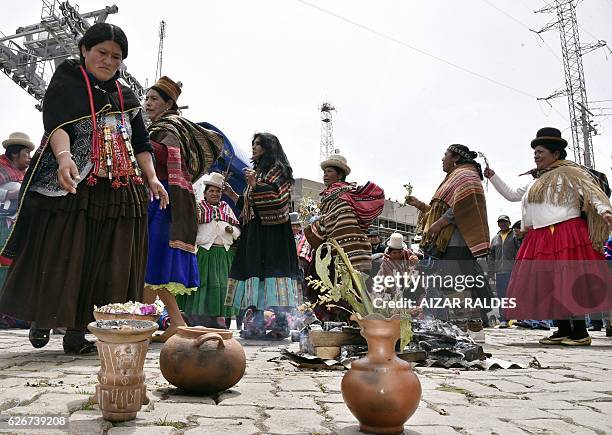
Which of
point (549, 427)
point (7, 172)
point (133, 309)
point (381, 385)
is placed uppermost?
point (7, 172)

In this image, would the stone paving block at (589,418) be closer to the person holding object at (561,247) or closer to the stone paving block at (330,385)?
the stone paving block at (330,385)

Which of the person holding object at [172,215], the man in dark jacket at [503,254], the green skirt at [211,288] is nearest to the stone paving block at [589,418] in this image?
the person holding object at [172,215]

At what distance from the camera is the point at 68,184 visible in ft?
9.88

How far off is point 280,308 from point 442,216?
6.78 feet

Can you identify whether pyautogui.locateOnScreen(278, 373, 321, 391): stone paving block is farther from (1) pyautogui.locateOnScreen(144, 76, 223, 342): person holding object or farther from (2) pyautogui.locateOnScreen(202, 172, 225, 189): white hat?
(2) pyautogui.locateOnScreen(202, 172, 225, 189): white hat

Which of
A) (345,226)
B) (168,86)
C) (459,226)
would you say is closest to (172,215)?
(168,86)

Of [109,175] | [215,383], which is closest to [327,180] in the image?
[109,175]

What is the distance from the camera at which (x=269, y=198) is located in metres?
5.73

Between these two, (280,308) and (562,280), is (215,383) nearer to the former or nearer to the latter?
(280,308)

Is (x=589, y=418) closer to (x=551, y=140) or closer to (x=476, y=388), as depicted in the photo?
(x=476, y=388)

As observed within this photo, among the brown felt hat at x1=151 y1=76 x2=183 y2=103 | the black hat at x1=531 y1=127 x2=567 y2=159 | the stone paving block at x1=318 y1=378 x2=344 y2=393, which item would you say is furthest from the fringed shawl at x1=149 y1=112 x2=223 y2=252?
the black hat at x1=531 y1=127 x2=567 y2=159

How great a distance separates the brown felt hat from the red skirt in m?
4.14

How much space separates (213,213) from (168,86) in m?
1.92

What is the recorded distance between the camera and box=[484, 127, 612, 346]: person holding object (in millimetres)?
5582
